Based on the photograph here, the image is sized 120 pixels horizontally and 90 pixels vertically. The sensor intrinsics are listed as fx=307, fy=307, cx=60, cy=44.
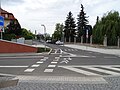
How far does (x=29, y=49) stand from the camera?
38812 mm

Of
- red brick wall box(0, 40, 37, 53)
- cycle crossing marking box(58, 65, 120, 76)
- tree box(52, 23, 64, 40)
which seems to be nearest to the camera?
cycle crossing marking box(58, 65, 120, 76)

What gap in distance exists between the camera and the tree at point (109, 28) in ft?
196

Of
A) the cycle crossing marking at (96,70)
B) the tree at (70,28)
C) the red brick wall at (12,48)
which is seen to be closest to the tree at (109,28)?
the red brick wall at (12,48)

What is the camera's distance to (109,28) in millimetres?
60188

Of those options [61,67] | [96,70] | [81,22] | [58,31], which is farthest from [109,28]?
[58,31]

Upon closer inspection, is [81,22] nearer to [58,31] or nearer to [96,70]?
[58,31]

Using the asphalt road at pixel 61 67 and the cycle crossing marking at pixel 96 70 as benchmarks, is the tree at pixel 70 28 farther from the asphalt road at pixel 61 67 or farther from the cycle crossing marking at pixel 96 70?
the cycle crossing marking at pixel 96 70

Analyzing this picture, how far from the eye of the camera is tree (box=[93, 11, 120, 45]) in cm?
5966

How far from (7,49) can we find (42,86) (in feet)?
92.7

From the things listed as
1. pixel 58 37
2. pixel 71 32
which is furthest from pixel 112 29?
pixel 58 37

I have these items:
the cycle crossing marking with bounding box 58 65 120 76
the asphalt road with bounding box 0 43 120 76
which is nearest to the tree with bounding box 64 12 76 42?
the asphalt road with bounding box 0 43 120 76

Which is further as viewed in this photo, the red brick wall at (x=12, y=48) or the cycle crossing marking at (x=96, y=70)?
the red brick wall at (x=12, y=48)

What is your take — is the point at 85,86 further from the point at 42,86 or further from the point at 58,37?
the point at 58,37

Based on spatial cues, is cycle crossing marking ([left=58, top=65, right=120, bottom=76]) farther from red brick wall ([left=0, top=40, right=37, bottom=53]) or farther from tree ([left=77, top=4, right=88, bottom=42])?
tree ([left=77, top=4, right=88, bottom=42])
